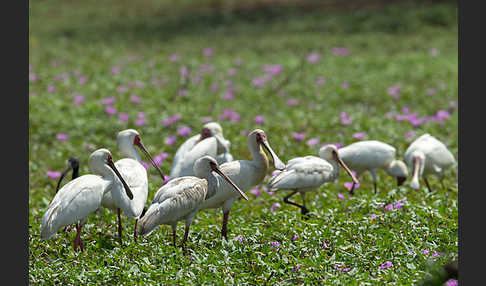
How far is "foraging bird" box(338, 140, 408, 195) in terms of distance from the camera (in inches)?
281

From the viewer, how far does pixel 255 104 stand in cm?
1111

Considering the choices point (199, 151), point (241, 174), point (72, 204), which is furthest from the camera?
point (199, 151)

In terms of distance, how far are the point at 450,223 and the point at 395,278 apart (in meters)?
1.35

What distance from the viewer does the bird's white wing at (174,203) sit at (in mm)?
4941

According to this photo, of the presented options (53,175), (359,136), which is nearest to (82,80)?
(53,175)

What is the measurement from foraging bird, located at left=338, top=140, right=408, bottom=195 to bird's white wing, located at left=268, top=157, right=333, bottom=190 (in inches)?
34.1

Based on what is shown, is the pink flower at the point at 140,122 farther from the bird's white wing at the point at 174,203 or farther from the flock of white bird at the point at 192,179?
the bird's white wing at the point at 174,203

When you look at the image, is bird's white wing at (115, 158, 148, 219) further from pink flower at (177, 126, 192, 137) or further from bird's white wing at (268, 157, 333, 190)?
pink flower at (177, 126, 192, 137)

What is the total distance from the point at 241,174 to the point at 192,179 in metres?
0.56

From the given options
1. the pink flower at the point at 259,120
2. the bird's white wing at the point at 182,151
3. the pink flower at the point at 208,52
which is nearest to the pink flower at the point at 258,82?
the pink flower at the point at 259,120

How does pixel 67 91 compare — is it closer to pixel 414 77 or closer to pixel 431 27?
pixel 414 77

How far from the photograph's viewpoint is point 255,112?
10.6 m

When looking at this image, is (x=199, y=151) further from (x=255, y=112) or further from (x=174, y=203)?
(x=255, y=112)

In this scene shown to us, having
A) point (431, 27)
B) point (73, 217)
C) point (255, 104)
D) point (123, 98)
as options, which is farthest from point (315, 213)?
point (431, 27)
